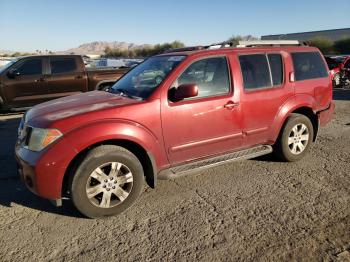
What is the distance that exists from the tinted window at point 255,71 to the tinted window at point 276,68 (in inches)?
3.6

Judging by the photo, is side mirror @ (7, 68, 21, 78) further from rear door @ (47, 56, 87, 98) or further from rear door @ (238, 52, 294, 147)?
rear door @ (238, 52, 294, 147)

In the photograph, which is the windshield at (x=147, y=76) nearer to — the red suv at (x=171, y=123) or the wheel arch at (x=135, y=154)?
the red suv at (x=171, y=123)

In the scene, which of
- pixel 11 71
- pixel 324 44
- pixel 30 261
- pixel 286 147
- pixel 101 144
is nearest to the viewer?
pixel 30 261

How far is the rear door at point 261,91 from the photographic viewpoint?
4715 mm

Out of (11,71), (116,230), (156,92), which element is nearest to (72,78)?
(11,71)

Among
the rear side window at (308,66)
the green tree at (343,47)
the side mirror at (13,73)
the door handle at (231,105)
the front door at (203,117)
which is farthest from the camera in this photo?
the green tree at (343,47)

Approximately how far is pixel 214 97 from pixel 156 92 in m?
0.80

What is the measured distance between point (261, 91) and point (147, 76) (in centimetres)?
158

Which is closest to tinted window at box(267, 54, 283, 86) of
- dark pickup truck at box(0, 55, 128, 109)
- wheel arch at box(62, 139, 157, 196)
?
wheel arch at box(62, 139, 157, 196)

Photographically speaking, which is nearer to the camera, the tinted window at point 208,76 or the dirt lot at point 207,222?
the dirt lot at point 207,222

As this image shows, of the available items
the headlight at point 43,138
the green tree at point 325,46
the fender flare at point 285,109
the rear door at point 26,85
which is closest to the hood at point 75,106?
the headlight at point 43,138

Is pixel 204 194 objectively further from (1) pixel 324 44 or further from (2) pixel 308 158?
(1) pixel 324 44

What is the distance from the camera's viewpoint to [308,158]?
5578 millimetres

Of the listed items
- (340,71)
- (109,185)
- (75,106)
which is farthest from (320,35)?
(109,185)
